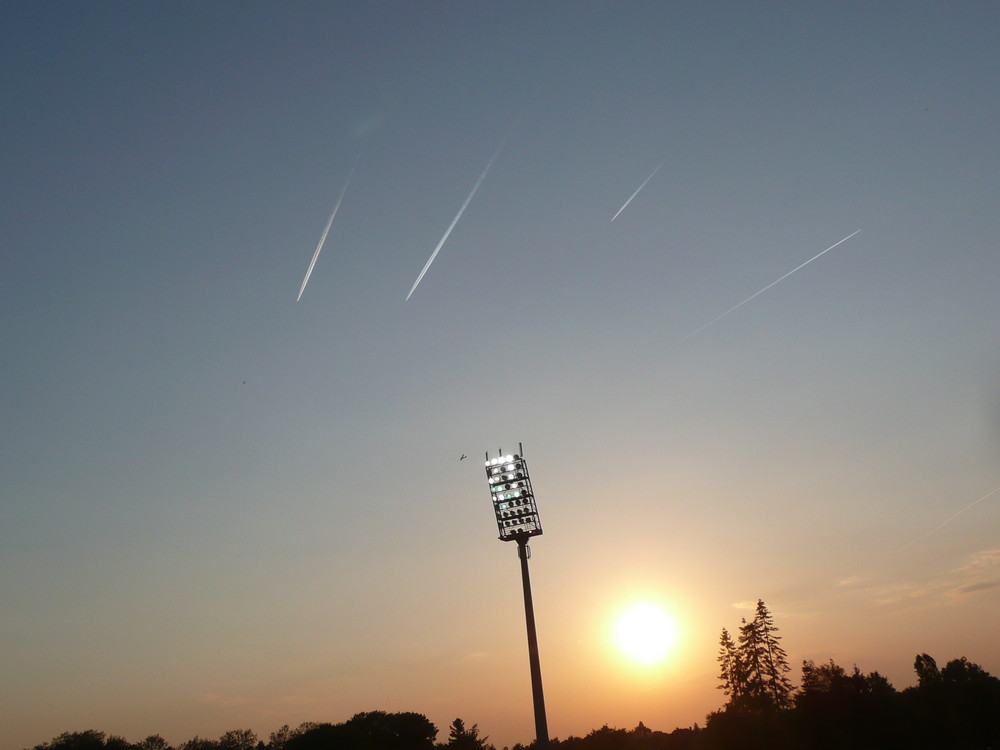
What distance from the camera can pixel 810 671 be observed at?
118938mm

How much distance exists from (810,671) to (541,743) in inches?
3790

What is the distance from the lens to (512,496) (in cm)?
4922

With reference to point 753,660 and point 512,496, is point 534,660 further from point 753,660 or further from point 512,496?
point 753,660

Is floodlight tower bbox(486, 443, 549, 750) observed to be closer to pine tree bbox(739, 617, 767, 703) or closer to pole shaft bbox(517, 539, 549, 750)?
pole shaft bbox(517, 539, 549, 750)

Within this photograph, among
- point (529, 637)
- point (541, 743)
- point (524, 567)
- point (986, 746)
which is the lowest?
point (986, 746)

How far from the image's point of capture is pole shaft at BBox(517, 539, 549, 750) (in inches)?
1676

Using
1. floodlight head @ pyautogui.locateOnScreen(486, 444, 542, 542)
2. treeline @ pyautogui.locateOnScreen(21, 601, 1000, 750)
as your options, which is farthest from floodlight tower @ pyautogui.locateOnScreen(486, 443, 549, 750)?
treeline @ pyautogui.locateOnScreen(21, 601, 1000, 750)

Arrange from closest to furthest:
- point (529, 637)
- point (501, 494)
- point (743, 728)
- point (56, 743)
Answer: point (529, 637) < point (501, 494) < point (743, 728) < point (56, 743)

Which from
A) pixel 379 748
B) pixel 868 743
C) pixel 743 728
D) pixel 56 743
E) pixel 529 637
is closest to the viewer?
pixel 529 637

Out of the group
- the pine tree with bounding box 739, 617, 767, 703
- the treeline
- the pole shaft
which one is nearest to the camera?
the pole shaft

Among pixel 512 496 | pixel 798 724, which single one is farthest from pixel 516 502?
pixel 798 724

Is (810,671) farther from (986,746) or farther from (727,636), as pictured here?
(986,746)

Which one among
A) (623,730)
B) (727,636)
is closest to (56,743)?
(623,730)

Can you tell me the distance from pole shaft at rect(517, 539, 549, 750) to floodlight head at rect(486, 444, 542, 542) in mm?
1123
